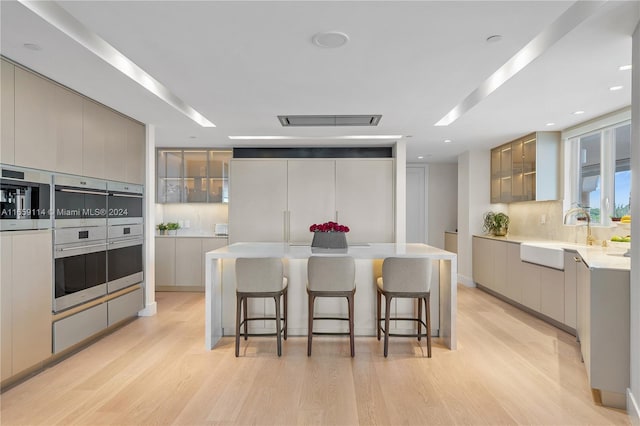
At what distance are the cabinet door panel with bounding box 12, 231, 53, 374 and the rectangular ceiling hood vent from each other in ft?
8.34

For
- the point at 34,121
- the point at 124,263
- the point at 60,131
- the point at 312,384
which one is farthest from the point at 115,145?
the point at 312,384

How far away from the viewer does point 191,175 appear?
20.4 ft

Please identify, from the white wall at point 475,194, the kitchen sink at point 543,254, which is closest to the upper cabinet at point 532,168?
the white wall at point 475,194

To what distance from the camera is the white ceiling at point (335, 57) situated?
203 centimetres

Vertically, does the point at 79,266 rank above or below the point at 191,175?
below

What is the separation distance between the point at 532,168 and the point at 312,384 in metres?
4.21

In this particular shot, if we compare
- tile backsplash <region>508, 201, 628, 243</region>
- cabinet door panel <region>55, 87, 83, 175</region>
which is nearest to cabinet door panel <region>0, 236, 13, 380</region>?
cabinet door panel <region>55, 87, 83, 175</region>

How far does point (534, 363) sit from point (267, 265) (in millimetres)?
2393

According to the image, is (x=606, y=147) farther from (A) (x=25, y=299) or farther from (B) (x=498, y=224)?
(A) (x=25, y=299)

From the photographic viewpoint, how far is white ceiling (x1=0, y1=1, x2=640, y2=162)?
203 cm

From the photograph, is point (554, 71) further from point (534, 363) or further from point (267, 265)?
point (267, 265)

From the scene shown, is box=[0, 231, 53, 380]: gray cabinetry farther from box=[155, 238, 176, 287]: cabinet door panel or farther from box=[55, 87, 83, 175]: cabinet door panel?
box=[155, 238, 176, 287]: cabinet door panel

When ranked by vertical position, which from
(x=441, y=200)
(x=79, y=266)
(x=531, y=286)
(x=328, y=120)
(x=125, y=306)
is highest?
(x=328, y=120)

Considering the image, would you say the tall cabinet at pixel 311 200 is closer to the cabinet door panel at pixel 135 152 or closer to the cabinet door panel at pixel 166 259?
the cabinet door panel at pixel 166 259
